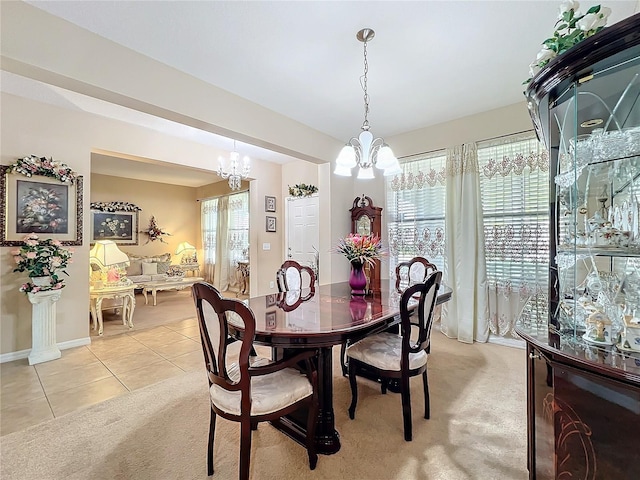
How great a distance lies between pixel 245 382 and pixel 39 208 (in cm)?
354

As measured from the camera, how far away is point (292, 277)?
3188mm

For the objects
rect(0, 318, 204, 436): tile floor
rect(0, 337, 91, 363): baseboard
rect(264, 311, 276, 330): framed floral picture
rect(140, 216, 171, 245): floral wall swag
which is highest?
rect(140, 216, 171, 245): floral wall swag

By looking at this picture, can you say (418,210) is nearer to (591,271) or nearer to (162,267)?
(591,271)

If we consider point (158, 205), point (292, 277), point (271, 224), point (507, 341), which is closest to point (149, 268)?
point (158, 205)

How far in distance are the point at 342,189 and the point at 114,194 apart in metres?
5.85

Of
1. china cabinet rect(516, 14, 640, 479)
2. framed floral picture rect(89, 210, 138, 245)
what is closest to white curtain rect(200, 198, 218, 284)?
framed floral picture rect(89, 210, 138, 245)

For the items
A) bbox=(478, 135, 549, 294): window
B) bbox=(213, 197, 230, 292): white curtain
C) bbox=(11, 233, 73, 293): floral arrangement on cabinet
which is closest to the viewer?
bbox=(11, 233, 73, 293): floral arrangement on cabinet

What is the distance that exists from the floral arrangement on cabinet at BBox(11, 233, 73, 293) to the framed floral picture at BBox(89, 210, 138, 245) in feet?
13.2

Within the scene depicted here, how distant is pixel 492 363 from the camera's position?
2.96 metres

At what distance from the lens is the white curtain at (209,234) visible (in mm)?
7738

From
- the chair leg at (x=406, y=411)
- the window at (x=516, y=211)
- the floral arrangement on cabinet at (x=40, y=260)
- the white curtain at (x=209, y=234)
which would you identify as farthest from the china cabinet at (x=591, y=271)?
the white curtain at (x=209, y=234)

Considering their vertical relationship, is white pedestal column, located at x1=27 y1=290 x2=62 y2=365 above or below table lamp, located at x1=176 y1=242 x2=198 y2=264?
below

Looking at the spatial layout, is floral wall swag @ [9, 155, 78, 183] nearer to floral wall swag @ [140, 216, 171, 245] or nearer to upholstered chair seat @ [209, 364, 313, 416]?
upholstered chair seat @ [209, 364, 313, 416]

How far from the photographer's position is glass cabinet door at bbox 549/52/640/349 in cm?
117
